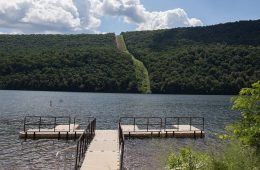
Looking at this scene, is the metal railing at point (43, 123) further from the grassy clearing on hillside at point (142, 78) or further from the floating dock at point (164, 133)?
the grassy clearing on hillside at point (142, 78)

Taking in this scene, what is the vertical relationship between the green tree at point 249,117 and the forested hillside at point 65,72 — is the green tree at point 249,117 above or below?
below

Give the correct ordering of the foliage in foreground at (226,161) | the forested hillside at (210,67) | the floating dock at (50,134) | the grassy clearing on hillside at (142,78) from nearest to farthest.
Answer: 1. the foliage in foreground at (226,161)
2. the floating dock at (50,134)
3. the forested hillside at (210,67)
4. the grassy clearing on hillside at (142,78)

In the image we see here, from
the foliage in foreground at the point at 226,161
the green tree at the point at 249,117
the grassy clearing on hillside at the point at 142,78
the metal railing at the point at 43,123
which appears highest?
the grassy clearing on hillside at the point at 142,78

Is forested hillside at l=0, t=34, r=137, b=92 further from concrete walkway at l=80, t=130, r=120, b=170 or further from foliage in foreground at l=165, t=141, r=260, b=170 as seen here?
foliage in foreground at l=165, t=141, r=260, b=170

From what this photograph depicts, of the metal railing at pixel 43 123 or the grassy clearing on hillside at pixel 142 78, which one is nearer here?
the metal railing at pixel 43 123

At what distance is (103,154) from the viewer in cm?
2112

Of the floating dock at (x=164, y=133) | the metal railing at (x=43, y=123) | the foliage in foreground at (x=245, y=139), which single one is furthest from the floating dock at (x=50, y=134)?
the foliage in foreground at (x=245, y=139)

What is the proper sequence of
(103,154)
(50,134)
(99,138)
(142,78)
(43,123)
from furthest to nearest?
1. (142,78)
2. (43,123)
3. (50,134)
4. (99,138)
5. (103,154)

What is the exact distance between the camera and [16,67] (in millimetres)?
163500

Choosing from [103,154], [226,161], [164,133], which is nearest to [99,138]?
[103,154]

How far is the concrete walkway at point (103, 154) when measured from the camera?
17.9 metres

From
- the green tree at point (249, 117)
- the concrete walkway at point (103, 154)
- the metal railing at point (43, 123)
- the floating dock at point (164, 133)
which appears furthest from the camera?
the floating dock at point (164, 133)

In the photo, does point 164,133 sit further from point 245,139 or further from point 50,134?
point 245,139

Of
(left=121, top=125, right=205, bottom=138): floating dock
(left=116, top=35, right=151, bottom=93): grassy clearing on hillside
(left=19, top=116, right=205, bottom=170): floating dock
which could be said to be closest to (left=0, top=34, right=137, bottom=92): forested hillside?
(left=116, top=35, right=151, bottom=93): grassy clearing on hillside
